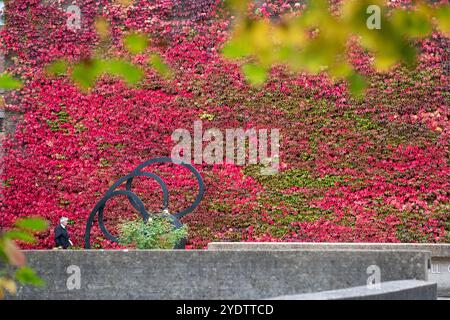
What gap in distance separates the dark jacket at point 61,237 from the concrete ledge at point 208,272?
516 centimetres

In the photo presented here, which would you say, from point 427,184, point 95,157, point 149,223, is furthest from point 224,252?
point 95,157

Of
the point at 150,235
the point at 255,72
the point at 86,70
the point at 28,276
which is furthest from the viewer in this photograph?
the point at 150,235

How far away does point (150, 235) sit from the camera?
9539 millimetres

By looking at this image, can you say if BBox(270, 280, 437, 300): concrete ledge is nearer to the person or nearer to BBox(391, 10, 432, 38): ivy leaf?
BBox(391, 10, 432, 38): ivy leaf

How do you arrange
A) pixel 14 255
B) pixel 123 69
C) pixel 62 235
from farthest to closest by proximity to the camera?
pixel 62 235
pixel 123 69
pixel 14 255

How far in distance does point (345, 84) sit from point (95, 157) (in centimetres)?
491

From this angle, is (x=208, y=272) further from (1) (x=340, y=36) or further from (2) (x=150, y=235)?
(1) (x=340, y=36)

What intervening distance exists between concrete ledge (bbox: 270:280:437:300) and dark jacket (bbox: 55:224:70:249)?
26.3ft

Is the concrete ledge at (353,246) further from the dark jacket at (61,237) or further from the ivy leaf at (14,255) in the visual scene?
the ivy leaf at (14,255)

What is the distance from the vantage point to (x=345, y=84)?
13.8 m

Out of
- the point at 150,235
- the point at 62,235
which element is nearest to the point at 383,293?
the point at 150,235

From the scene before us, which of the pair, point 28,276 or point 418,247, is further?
point 418,247

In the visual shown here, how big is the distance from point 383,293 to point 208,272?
2.84 metres

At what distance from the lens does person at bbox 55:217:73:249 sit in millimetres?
13336
